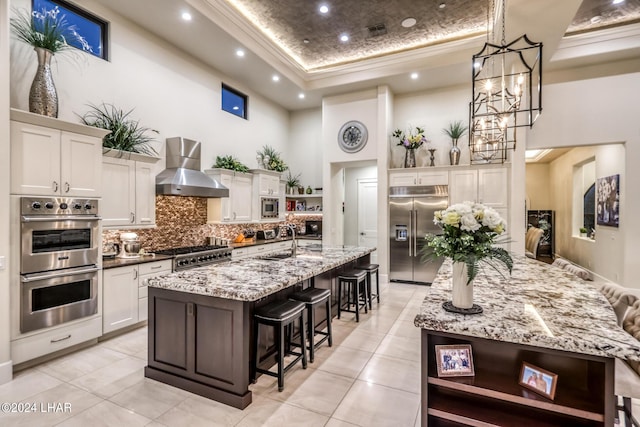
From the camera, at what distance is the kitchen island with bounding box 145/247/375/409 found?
8.02 feet

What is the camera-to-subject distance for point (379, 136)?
6.70 m

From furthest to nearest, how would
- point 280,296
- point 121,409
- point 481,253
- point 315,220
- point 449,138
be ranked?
point 315,220 < point 449,138 < point 280,296 < point 121,409 < point 481,253

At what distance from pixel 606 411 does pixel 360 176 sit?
705 cm

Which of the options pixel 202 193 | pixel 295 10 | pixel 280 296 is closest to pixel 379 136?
pixel 295 10

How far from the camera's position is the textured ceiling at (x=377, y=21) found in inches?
181

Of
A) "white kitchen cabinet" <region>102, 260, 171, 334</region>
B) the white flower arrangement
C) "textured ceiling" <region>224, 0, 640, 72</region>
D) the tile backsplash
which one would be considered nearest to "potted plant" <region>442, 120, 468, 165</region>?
"textured ceiling" <region>224, 0, 640, 72</region>

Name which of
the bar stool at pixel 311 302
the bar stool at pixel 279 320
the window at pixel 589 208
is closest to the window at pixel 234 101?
the bar stool at pixel 311 302

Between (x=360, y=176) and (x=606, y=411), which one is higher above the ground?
(x=360, y=176)

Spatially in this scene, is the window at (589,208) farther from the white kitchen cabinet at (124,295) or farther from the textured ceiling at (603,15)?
the white kitchen cabinet at (124,295)

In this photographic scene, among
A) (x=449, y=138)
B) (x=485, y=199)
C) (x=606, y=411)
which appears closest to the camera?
(x=606, y=411)

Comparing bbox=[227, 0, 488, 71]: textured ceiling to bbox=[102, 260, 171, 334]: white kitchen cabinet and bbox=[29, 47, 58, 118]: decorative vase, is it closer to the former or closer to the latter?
bbox=[29, 47, 58, 118]: decorative vase

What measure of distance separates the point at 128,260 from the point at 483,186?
19.4ft

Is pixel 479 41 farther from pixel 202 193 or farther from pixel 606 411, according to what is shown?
pixel 606 411

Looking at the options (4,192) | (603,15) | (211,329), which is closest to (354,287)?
(211,329)
